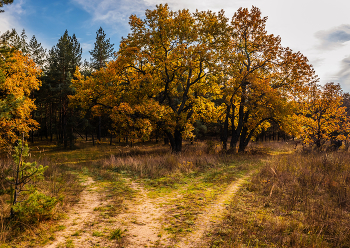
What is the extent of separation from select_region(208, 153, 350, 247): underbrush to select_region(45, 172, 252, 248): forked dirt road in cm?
42

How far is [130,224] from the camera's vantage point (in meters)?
5.06

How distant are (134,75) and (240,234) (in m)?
16.3

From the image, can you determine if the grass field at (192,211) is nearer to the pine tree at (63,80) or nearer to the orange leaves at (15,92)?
the orange leaves at (15,92)

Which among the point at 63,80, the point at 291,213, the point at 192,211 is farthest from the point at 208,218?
the point at 63,80

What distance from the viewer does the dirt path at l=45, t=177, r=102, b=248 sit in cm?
422

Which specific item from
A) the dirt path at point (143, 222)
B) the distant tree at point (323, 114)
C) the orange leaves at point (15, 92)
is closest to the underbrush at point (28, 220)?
the dirt path at point (143, 222)

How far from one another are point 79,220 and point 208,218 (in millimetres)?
3266

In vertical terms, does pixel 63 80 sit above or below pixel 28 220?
above

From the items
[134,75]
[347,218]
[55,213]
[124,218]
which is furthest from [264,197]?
[134,75]

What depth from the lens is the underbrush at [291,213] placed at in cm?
421

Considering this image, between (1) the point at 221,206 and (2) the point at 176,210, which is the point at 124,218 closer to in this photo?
(2) the point at 176,210

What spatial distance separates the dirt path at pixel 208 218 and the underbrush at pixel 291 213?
23cm

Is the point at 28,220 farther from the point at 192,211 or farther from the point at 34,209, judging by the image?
the point at 192,211

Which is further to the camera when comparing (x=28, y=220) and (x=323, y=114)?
(x=323, y=114)
